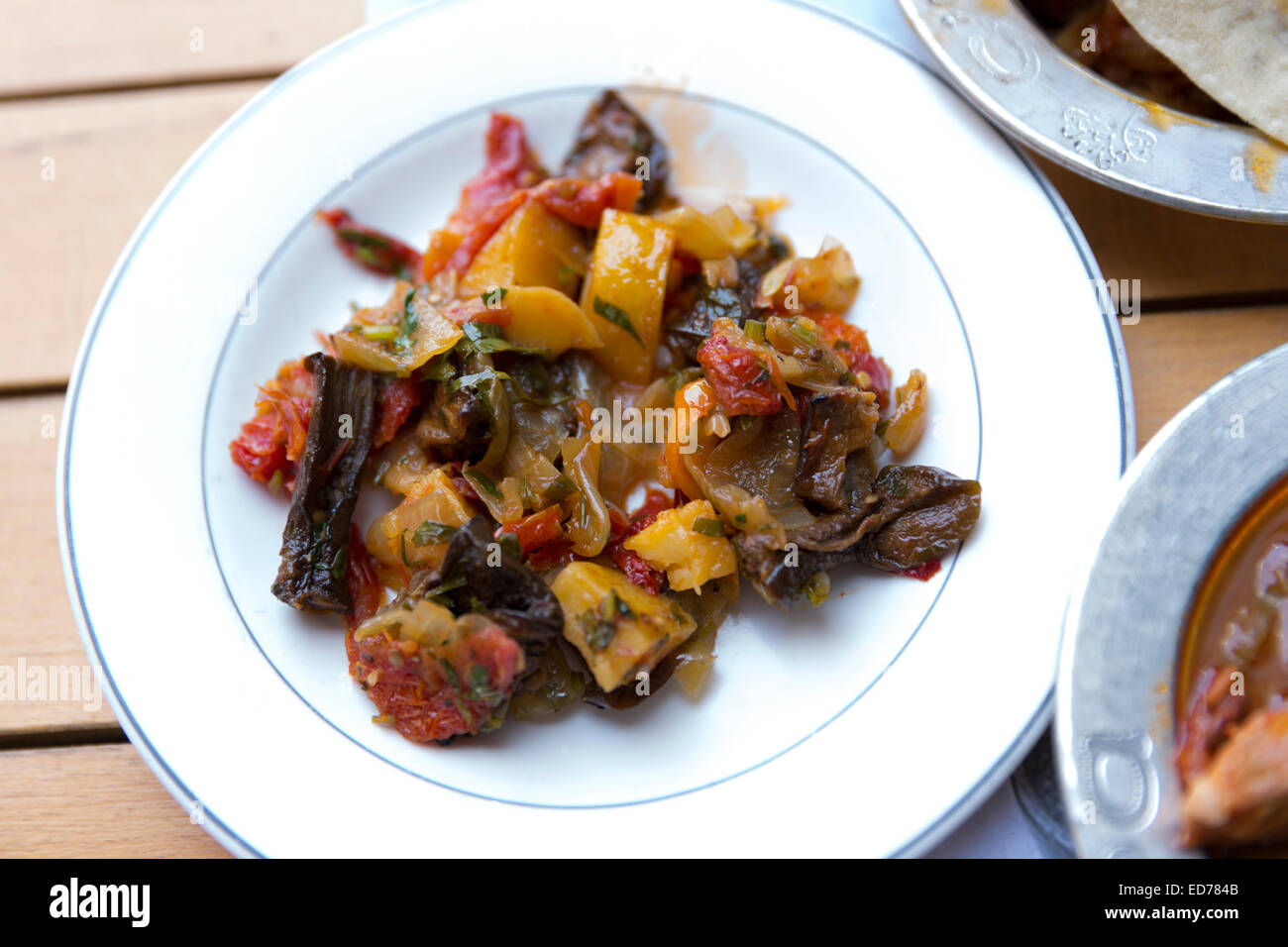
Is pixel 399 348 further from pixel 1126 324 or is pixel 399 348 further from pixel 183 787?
pixel 1126 324

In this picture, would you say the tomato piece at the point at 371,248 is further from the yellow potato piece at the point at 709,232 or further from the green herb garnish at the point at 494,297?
the yellow potato piece at the point at 709,232

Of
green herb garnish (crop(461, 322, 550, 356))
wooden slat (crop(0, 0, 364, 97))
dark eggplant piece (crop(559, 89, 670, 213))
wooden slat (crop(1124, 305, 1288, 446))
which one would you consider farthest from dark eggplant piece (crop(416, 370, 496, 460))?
wooden slat (crop(1124, 305, 1288, 446))

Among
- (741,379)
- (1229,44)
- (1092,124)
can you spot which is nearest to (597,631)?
(741,379)

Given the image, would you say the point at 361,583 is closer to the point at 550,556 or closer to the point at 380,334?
the point at 550,556

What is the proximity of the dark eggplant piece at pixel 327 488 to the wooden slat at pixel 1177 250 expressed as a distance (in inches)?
95.7

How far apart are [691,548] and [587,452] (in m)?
0.45

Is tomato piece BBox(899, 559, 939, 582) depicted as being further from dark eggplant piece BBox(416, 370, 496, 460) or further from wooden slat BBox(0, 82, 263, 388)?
wooden slat BBox(0, 82, 263, 388)

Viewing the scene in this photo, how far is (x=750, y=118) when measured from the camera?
297cm

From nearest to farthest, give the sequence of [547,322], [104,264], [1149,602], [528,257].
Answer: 1. [1149,602]
2. [547,322]
3. [528,257]
4. [104,264]

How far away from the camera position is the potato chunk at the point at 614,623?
2365 millimetres

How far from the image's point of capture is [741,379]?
8.07 feet

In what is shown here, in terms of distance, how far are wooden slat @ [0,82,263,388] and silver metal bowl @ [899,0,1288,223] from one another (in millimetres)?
2636

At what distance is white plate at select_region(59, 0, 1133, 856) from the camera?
239 cm

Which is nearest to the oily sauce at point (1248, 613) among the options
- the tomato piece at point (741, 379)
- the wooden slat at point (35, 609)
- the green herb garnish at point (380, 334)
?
the tomato piece at point (741, 379)
